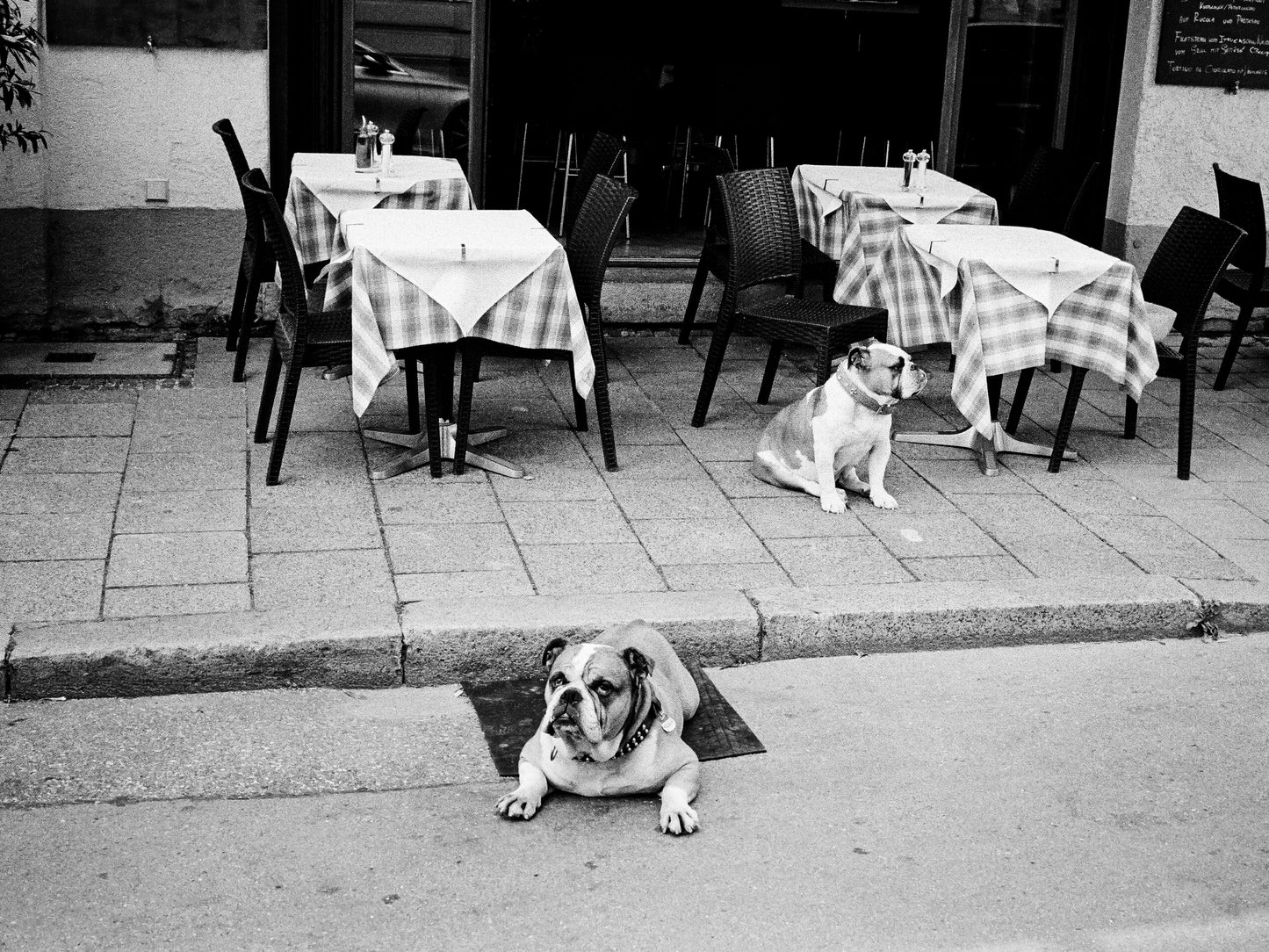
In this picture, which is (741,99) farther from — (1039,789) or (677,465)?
(1039,789)

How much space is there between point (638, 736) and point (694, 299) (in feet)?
16.7

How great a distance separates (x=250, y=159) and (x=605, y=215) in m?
2.88

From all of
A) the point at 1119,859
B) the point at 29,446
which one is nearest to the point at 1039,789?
the point at 1119,859

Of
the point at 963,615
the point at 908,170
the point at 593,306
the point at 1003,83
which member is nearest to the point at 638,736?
the point at 963,615

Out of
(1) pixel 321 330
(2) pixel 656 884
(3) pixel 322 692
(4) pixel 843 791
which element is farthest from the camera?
(1) pixel 321 330

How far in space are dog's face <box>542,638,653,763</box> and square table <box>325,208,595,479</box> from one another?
239 cm

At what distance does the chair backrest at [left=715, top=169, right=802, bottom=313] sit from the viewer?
732 centimetres

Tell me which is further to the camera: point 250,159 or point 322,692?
point 250,159

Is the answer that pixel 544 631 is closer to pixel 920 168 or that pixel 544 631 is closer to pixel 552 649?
pixel 552 649

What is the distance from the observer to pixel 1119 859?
3.87 meters

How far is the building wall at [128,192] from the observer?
320 inches

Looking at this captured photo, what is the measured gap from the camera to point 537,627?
16.0ft

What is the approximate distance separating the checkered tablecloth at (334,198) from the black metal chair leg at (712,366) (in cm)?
157

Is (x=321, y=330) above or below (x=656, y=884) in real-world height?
above
